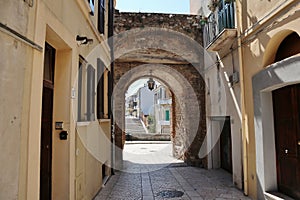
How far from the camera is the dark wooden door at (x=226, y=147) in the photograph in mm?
7785

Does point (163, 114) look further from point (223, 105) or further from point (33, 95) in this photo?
point (33, 95)

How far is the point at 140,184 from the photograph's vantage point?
20.9 ft

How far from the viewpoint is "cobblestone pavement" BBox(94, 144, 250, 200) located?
17.7 feet

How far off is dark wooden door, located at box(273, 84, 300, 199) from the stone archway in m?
4.20

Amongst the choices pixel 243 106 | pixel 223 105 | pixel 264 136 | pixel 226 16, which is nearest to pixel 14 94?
pixel 264 136

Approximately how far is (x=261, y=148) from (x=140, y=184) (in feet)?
10.8

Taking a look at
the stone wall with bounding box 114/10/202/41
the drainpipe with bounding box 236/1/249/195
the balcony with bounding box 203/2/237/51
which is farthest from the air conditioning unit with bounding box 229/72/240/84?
the stone wall with bounding box 114/10/202/41

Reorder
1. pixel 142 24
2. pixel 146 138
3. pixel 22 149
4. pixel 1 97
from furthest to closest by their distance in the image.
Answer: pixel 146 138 → pixel 142 24 → pixel 22 149 → pixel 1 97

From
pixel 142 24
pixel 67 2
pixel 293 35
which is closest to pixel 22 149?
pixel 67 2

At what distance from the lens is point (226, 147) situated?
8.03m

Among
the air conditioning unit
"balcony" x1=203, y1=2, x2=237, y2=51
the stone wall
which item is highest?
the stone wall

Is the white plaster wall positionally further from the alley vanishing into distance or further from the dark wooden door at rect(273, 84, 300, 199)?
the dark wooden door at rect(273, 84, 300, 199)

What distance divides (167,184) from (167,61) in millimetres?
4660

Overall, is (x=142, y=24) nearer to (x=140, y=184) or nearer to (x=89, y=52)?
(x=89, y=52)
